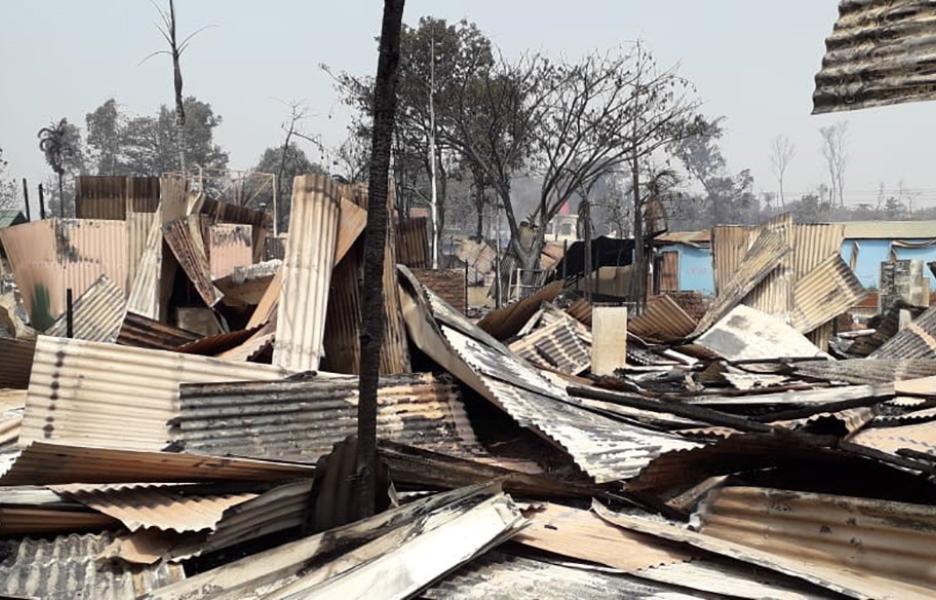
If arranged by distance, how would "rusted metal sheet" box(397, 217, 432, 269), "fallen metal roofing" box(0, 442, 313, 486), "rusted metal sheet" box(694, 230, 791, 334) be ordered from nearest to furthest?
1. "fallen metal roofing" box(0, 442, 313, 486)
2. "rusted metal sheet" box(397, 217, 432, 269)
3. "rusted metal sheet" box(694, 230, 791, 334)

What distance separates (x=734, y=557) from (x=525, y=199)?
71.5m

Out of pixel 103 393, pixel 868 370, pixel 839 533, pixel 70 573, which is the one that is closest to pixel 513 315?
pixel 868 370

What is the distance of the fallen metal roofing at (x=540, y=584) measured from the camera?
2.53m

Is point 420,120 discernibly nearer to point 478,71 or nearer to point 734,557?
point 478,71

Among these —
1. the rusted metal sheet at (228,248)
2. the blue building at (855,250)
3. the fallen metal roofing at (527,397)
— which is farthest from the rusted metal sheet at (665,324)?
the blue building at (855,250)

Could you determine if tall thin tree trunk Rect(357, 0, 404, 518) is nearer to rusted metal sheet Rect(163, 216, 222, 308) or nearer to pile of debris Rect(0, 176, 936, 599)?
pile of debris Rect(0, 176, 936, 599)

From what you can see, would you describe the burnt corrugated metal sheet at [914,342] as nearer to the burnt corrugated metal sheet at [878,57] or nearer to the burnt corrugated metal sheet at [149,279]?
the burnt corrugated metal sheet at [878,57]

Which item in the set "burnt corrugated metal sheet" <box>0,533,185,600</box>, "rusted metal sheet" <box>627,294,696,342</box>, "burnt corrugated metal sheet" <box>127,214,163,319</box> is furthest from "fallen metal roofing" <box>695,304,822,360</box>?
"burnt corrugated metal sheet" <box>0,533,185,600</box>

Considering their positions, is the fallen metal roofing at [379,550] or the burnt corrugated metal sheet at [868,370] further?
the burnt corrugated metal sheet at [868,370]

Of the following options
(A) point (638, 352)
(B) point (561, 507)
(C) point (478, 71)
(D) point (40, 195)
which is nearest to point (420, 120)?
(C) point (478, 71)

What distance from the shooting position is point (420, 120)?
75.2ft

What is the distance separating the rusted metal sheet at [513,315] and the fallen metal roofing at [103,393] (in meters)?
2.96

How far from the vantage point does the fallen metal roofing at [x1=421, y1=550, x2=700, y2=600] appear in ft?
8.31

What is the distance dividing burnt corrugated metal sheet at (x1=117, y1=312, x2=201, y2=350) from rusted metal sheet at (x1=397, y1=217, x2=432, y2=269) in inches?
122
